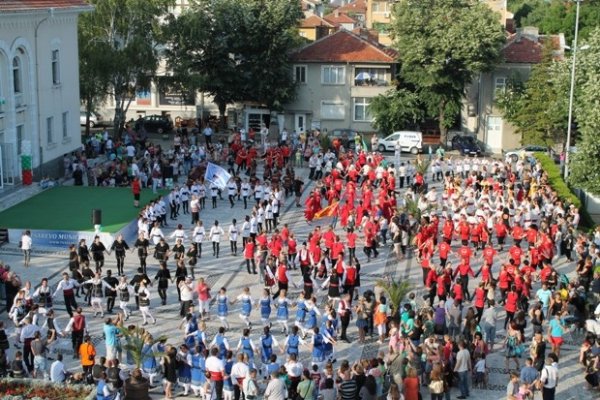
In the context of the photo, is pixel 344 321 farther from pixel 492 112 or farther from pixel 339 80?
pixel 492 112

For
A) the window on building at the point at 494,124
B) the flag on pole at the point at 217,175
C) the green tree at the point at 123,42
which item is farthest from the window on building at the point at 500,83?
the flag on pole at the point at 217,175

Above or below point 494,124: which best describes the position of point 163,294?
below

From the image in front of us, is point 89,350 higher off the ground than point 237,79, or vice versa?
point 237,79

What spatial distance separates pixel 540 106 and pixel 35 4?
27.9 metres

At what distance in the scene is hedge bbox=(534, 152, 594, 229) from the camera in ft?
124

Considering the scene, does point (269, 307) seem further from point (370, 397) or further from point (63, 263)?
point (63, 263)

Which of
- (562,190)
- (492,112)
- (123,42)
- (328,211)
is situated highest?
(123,42)

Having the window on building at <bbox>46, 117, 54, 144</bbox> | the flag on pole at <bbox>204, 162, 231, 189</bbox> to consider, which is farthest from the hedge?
the window on building at <bbox>46, 117, 54, 144</bbox>

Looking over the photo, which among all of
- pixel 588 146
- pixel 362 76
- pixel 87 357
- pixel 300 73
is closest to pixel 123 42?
pixel 300 73

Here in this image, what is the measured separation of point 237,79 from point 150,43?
251 inches

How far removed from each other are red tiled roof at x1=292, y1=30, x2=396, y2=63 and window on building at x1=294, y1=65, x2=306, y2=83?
0.59 metres

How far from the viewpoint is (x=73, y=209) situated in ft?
114

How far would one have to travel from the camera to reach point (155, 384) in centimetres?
2072

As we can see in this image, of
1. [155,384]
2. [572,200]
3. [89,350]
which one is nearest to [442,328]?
[155,384]
